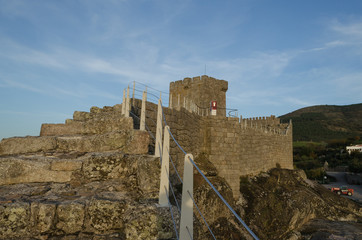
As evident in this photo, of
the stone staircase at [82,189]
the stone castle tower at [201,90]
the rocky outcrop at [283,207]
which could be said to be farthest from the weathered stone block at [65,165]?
the stone castle tower at [201,90]

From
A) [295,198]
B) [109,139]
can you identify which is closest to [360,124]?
[295,198]

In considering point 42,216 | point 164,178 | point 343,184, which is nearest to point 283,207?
point 164,178

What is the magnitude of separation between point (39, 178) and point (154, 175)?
161 centimetres

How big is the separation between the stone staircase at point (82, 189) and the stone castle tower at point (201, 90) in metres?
11.0

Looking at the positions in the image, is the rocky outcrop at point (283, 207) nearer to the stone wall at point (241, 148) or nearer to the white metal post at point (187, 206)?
the stone wall at point (241, 148)

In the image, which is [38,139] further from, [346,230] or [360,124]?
[360,124]

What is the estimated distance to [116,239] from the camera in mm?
2346

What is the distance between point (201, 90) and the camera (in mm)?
15430

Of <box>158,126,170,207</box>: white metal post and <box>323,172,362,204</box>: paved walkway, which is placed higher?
<box>158,126,170,207</box>: white metal post

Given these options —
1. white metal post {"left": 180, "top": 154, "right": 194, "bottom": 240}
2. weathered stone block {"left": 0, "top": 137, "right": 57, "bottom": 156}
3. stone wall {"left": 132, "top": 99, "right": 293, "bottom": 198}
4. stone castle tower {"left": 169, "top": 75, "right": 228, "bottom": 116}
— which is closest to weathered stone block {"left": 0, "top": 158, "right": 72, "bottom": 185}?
weathered stone block {"left": 0, "top": 137, "right": 57, "bottom": 156}

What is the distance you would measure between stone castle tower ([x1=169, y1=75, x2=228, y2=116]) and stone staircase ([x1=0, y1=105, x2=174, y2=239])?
11.0m

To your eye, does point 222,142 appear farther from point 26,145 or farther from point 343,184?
point 343,184

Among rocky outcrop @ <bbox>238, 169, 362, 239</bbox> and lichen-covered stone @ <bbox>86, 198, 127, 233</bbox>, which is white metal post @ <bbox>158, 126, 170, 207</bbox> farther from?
rocky outcrop @ <bbox>238, 169, 362, 239</bbox>

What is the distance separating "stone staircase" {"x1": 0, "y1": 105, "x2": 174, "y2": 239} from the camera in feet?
7.73
